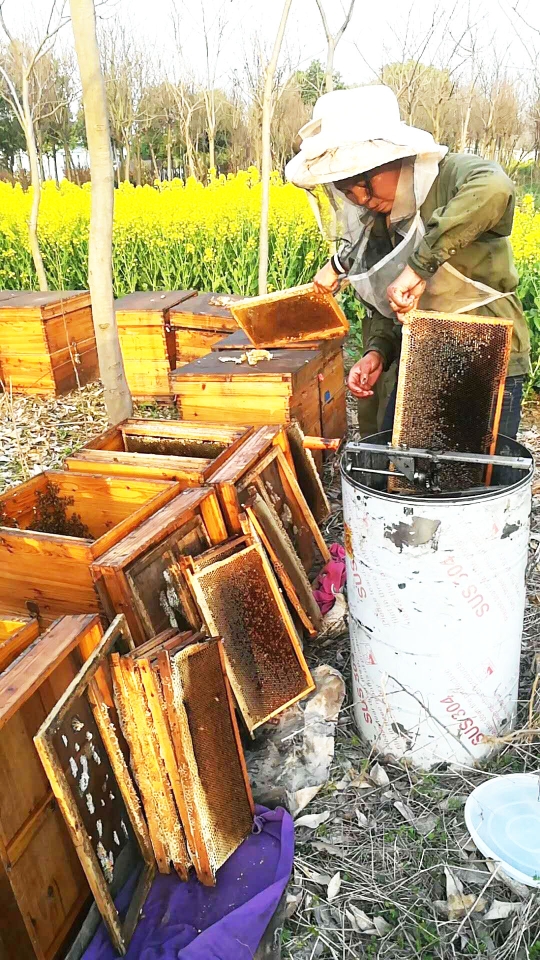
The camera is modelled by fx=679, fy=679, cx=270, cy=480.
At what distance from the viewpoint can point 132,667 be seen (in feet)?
6.30

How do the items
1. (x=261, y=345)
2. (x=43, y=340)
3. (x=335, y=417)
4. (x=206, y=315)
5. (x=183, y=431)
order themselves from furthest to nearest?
(x=43, y=340)
(x=206, y=315)
(x=335, y=417)
(x=261, y=345)
(x=183, y=431)

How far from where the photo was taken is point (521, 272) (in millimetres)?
6156

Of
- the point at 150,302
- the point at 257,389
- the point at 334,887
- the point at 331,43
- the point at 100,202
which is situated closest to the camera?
the point at 334,887

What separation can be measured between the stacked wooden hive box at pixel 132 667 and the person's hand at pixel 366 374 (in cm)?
54

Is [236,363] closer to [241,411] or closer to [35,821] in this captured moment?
[241,411]

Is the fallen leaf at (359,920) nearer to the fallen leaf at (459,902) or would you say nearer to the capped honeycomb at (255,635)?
the fallen leaf at (459,902)

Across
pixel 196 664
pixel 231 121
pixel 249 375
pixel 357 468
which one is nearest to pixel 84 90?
pixel 249 375

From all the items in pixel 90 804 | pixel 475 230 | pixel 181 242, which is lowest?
pixel 90 804

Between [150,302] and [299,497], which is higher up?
[150,302]

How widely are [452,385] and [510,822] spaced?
144cm

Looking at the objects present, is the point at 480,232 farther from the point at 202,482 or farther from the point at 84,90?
the point at 84,90

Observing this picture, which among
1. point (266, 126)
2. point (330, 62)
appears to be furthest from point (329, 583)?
point (330, 62)

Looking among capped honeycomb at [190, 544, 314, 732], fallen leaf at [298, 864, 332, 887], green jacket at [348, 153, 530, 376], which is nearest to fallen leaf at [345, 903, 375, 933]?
fallen leaf at [298, 864, 332, 887]

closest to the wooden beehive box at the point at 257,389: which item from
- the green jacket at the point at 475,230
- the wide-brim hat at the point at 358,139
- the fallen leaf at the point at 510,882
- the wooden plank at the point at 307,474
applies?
the wooden plank at the point at 307,474
